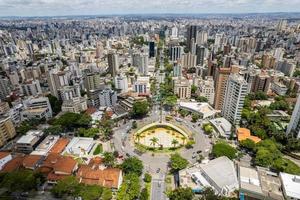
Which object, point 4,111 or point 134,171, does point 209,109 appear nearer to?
point 134,171

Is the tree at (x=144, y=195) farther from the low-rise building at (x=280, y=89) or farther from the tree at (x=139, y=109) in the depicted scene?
the low-rise building at (x=280, y=89)

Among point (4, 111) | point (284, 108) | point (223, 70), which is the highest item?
point (223, 70)

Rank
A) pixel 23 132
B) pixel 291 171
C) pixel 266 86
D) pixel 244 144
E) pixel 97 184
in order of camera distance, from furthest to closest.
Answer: pixel 266 86, pixel 23 132, pixel 244 144, pixel 291 171, pixel 97 184

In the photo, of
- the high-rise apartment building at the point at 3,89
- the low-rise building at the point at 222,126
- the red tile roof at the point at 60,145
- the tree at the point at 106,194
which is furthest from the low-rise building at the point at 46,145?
the low-rise building at the point at 222,126

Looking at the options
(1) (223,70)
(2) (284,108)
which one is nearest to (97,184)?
(1) (223,70)

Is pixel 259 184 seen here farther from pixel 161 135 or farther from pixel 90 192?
pixel 90 192

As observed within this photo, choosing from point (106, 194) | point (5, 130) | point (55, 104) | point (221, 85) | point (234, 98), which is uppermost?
point (221, 85)

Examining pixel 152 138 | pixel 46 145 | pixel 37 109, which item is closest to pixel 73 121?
pixel 46 145
